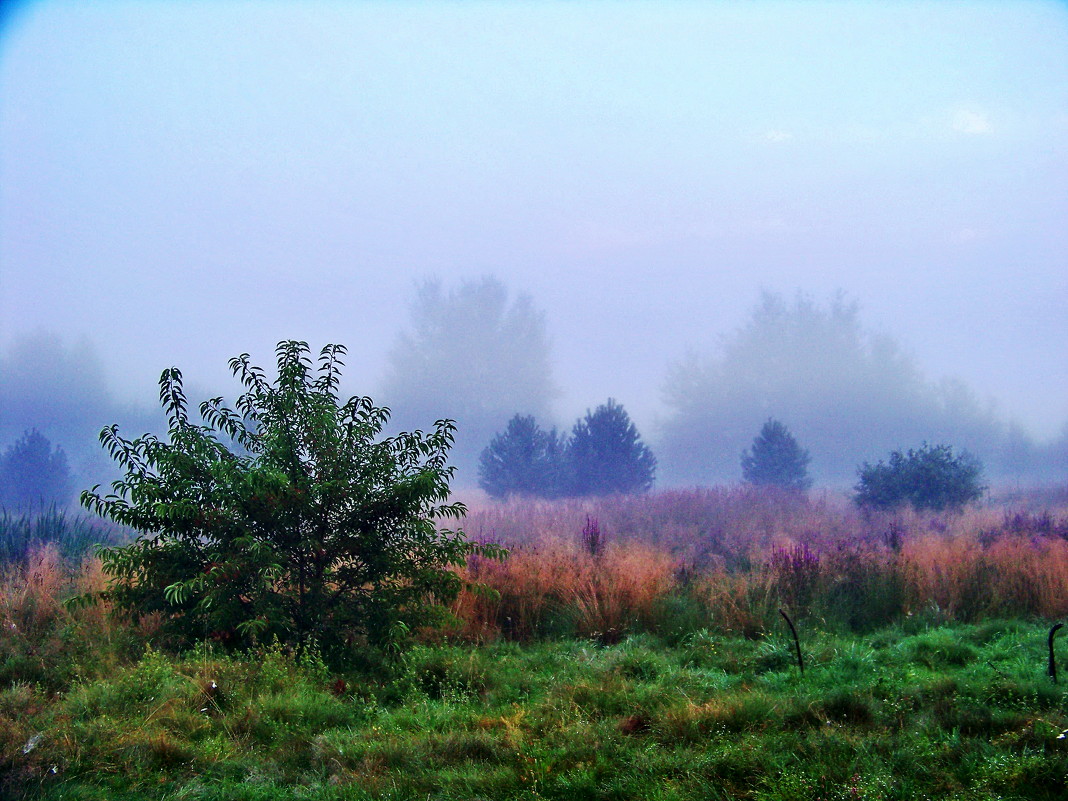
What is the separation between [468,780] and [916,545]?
9.30 m

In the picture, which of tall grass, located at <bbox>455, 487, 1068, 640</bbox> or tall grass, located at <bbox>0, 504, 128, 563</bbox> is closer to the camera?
tall grass, located at <bbox>455, 487, 1068, 640</bbox>

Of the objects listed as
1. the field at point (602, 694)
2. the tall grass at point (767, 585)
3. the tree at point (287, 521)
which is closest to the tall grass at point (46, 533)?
the field at point (602, 694)

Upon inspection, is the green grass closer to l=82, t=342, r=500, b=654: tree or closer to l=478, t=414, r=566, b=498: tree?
l=82, t=342, r=500, b=654: tree

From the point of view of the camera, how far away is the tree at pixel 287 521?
6590mm

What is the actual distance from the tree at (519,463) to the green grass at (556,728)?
71.9 feet

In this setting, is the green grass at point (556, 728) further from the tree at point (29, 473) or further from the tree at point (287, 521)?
the tree at point (29, 473)

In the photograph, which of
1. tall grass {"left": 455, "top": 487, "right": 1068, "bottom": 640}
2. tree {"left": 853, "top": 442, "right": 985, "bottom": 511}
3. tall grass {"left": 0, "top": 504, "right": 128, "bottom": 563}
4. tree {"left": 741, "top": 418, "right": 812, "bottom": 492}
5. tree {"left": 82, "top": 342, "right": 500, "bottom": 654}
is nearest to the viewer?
tree {"left": 82, "top": 342, "right": 500, "bottom": 654}

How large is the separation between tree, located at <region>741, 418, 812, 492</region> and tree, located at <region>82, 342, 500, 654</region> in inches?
884

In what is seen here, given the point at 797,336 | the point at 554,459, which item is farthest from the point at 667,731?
the point at 797,336

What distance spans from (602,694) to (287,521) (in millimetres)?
3372

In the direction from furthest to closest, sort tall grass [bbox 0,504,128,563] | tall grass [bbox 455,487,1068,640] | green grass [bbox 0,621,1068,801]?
tall grass [bbox 0,504,128,563], tall grass [bbox 455,487,1068,640], green grass [bbox 0,621,1068,801]

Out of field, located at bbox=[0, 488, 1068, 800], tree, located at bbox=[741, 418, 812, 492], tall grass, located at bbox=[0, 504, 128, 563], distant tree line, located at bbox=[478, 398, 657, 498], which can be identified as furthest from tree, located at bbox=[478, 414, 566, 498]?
field, located at bbox=[0, 488, 1068, 800]

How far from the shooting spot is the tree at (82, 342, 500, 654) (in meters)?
6.59

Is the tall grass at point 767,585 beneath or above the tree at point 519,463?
beneath
